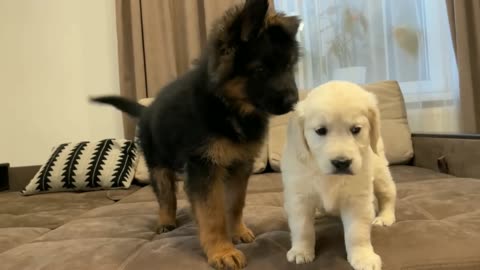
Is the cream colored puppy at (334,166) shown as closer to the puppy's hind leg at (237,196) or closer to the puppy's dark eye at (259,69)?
the puppy's dark eye at (259,69)

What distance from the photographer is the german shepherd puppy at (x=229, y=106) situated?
1.36 metres

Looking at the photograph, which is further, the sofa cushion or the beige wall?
the beige wall

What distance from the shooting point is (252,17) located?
1.35 meters

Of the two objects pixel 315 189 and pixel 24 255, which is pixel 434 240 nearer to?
pixel 315 189

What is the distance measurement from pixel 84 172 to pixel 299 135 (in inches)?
77.2

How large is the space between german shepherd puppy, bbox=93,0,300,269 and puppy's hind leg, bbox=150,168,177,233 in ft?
1.11

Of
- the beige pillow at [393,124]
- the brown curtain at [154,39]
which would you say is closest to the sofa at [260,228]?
the beige pillow at [393,124]

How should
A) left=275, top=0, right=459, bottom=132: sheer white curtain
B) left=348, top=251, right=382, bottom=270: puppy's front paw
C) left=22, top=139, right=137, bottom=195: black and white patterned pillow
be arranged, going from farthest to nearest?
1. left=275, top=0, right=459, bottom=132: sheer white curtain
2. left=22, top=139, right=137, bottom=195: black and white patterned pillow
3. left=348, top=251, right=382, bottom=270: puppy's front paw

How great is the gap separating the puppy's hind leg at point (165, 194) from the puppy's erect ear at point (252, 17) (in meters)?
0.74

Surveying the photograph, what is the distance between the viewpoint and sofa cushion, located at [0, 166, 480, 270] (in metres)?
1.22

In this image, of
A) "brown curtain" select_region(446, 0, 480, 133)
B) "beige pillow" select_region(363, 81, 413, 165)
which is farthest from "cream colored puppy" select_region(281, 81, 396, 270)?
"brown curtain" select_region(446, 0, 480, 133)

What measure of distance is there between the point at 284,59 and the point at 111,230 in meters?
0.92

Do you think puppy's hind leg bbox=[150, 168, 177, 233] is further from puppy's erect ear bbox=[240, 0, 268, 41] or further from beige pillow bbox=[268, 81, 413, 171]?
beige pillow bbox=[268, 81, 413, 171]

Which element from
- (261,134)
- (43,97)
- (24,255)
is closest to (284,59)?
(261,134)
